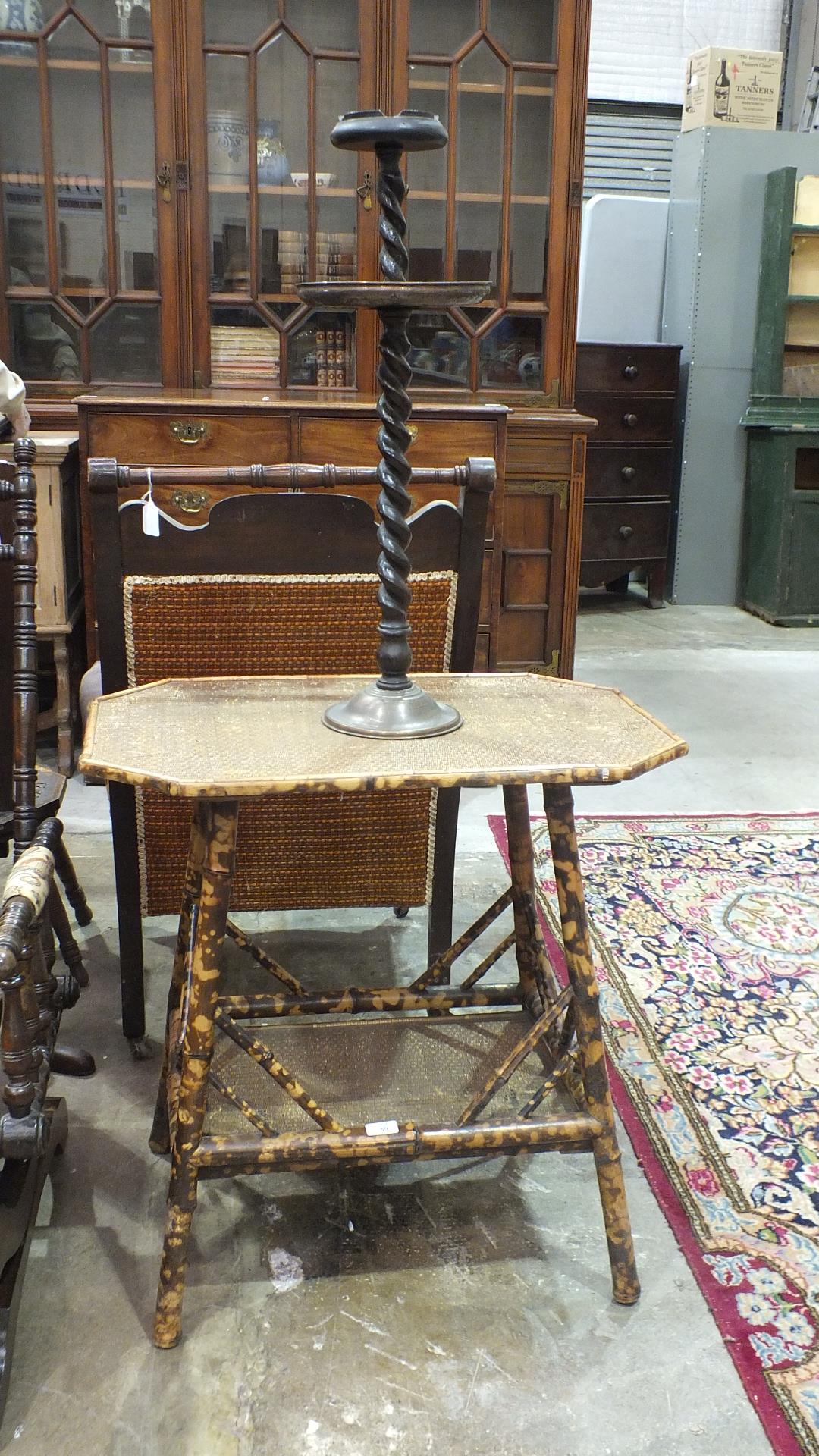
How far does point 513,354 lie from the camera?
12.4ft

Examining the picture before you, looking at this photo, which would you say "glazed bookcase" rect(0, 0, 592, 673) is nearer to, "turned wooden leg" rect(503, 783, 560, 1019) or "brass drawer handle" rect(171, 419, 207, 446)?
"brass drawer handle" rect(171, 419, 207, 446)

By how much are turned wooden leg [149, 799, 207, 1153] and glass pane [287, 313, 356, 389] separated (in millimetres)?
2400

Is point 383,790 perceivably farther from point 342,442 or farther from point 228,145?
point 228,145

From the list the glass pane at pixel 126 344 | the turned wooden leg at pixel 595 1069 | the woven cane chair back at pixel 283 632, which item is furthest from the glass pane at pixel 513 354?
the turned wooden leg at pixel 595 1069

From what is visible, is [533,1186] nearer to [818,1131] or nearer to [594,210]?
[818,1131]

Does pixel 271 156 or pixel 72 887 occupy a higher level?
pixel 271 156

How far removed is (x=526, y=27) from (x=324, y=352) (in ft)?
3.67

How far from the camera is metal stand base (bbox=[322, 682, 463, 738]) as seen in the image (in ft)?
4.56

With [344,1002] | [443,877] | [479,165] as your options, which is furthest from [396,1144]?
[479,165]

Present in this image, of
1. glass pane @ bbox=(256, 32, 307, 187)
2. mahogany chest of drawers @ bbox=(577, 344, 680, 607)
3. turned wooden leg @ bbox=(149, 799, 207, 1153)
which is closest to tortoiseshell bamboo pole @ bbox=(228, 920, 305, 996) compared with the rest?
turned wooden leg @ bbox=(149, 799, 207, 1153)

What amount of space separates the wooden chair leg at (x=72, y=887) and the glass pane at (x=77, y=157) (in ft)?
6.72

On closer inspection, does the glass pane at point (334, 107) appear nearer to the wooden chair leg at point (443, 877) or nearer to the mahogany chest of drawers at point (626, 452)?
the mahogany chest of drawers at point (626, 452)

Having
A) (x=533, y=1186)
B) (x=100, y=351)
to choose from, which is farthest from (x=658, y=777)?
(x=100, y=351)

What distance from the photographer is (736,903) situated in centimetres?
254
